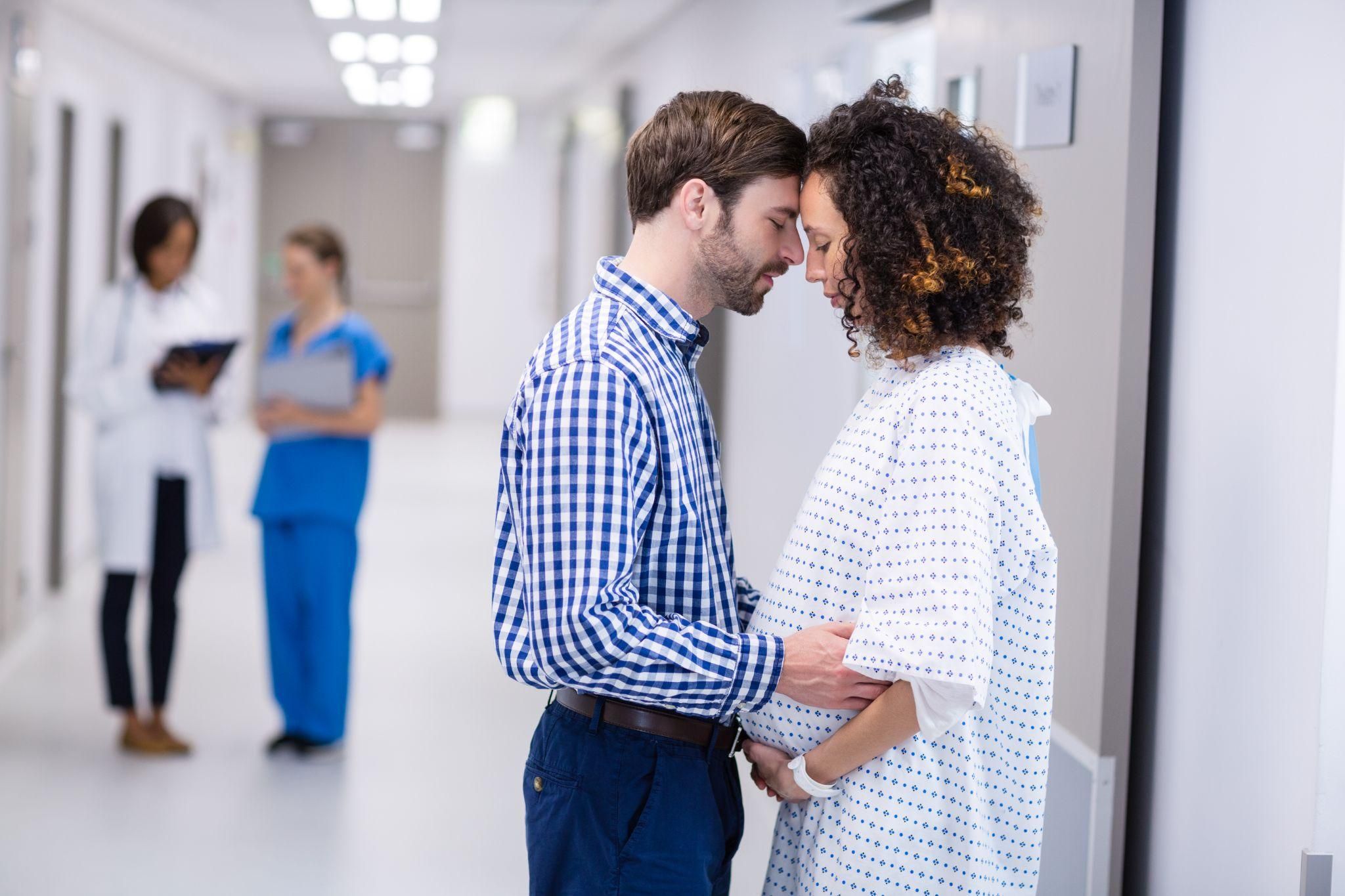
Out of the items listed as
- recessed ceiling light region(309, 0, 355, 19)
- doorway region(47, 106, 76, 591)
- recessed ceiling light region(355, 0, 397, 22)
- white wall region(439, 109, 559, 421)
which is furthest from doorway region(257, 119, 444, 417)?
doorway region(47, 106, 76, 591)

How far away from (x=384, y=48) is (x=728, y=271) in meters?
8.05

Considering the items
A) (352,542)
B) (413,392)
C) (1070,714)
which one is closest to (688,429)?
A: (1070,714)

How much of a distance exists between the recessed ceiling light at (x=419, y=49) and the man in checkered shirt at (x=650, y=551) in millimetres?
7308

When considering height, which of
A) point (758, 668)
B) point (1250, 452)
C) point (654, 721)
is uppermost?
point (1250, 452)

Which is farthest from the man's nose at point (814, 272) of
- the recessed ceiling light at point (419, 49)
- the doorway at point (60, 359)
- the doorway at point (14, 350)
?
the recessed ceiling light at point (419, 49)

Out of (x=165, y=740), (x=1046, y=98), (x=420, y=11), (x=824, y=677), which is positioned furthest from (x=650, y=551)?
(x=420, y=11)

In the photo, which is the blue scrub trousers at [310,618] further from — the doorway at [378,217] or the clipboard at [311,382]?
the doorway at [378,217]

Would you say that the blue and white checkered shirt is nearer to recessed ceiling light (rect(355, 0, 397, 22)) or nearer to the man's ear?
the man's ear

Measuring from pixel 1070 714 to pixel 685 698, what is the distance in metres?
1.10

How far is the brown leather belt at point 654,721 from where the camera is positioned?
1.70m

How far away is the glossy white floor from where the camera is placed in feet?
11.6

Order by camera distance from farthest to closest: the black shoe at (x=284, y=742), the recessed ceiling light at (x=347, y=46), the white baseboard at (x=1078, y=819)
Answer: the recessed ceiling light at (x=347, y=46) < the black shoe at (x=284, y=742) < the white baseboard at (x=1078, y=819)

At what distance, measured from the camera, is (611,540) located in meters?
1.51

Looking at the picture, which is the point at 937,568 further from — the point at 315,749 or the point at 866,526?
the point at 315,749
